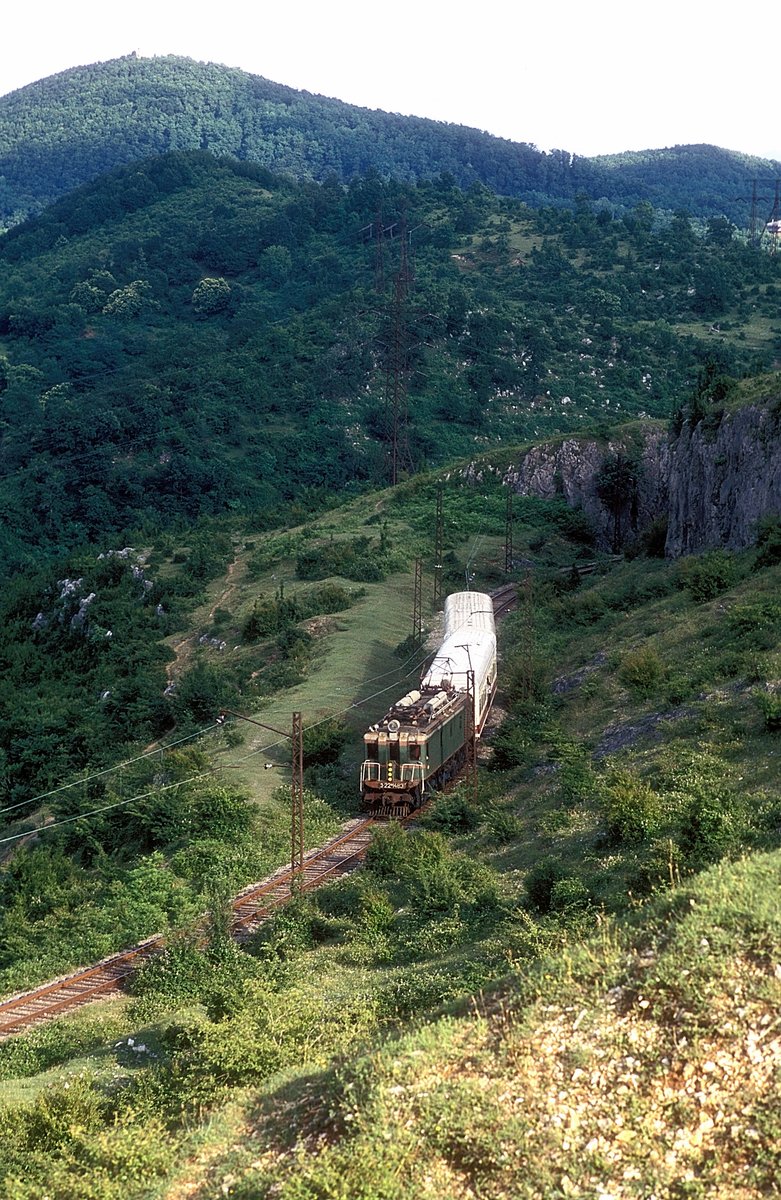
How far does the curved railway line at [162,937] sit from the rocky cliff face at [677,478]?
22658 mm

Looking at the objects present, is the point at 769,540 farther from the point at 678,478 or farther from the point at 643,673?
the point at 678,478

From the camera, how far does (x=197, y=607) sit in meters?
62.8

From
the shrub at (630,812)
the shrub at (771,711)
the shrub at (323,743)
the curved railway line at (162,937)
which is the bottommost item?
the curved railway line at (162,937)

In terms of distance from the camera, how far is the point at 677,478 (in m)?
56.9

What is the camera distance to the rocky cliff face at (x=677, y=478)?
4969cm

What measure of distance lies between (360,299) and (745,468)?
65088 mm

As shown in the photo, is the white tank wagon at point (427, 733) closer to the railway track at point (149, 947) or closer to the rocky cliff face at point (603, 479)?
the railway track at point (149, 947)

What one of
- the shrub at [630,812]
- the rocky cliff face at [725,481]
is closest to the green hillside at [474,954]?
the shrub at [630,812]

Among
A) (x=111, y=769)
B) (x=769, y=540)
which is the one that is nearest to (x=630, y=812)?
(x=769, y=540)

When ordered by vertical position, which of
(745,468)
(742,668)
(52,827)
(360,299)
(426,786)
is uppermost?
(360,299)

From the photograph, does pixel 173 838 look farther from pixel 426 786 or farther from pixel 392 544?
pixel 392 544

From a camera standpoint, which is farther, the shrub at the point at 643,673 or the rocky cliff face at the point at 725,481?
the rocky cliff face at the point at 725,481

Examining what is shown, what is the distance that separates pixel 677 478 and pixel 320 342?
54069 mm

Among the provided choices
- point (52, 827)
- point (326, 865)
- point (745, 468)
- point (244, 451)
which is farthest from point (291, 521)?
point (326, 865)
